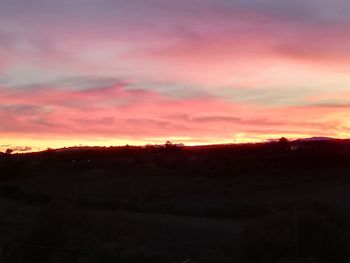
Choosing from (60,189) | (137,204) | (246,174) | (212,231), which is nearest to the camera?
(212,231)

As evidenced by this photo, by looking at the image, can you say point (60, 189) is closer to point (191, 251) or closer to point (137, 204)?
point (137, 204)

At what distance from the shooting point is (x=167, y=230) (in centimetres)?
3522

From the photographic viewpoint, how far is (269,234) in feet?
76.0

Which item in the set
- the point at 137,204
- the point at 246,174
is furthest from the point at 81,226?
the point at 246,174

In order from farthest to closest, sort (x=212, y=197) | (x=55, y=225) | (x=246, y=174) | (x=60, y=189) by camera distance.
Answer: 1. (x=246, y=174)
2. (x=60, y=189)
3. (x=212, y=197)
4. (x=55, y=225)

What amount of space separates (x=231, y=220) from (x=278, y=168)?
44.7m

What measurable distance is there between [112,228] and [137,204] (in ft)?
69.5

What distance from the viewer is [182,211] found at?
4750cm

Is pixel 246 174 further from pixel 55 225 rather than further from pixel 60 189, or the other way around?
pixel 55 225

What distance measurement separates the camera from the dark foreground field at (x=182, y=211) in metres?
22.9

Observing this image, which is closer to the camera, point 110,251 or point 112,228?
point 110,251

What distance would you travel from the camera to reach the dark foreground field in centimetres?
2291

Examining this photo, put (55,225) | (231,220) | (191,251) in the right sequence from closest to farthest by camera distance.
Result: (55,225), (191,251), (231,220)

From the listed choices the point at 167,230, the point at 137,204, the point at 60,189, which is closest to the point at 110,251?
the point at 167,230
